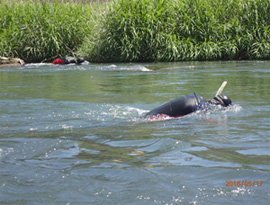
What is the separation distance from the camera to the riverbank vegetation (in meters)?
18.1

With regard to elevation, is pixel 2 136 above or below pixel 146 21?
below

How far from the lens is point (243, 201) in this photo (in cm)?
260

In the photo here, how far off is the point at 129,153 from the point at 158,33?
14.9 m

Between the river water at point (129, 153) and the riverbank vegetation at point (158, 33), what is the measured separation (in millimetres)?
10705

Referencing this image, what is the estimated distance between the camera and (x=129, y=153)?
12.5ft

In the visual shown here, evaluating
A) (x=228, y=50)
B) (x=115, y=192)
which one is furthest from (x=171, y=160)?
(x=228, y=50)

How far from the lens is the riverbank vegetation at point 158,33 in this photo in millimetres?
18125

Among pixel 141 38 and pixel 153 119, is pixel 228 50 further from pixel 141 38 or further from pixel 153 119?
pixel 153 119

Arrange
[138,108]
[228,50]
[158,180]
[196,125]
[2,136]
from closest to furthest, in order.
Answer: [158,180]
[2,136]
[196,125]
[138,108]
[228,50]

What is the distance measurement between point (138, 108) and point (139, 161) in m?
3.14
